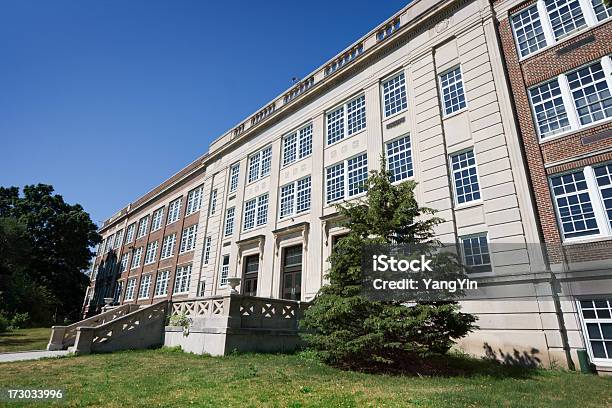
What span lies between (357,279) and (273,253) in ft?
41.1

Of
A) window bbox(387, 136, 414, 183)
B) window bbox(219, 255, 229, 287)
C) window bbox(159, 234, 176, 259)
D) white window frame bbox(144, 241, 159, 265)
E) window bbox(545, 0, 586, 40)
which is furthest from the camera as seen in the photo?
white window frame bbox(144, 241, 159, 265)

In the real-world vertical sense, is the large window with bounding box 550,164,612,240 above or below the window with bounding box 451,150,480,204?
below

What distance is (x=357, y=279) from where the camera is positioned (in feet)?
35.8

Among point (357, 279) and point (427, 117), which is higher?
point (427, 117)

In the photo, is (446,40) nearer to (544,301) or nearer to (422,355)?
(544,301)

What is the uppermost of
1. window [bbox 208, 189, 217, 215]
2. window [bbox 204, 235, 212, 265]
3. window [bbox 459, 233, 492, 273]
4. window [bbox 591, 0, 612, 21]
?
window [bbox 591, 0, 612, 21]

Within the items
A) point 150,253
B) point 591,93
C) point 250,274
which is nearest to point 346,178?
point 250,274

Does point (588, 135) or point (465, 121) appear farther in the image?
point (465, 121)

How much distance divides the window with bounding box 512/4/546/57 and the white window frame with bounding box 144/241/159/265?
1454 inches

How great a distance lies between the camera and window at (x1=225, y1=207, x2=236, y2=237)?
27.9 meters

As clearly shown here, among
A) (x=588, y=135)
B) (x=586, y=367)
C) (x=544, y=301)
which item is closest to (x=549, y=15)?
(x=588, y=135)

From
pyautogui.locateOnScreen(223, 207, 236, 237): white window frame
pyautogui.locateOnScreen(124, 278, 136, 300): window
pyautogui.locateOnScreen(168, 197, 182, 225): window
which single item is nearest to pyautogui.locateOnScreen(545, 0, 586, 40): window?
pyautogui.locateOnScreen(223, 207, 236, 237): white window frame

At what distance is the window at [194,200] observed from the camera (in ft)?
114

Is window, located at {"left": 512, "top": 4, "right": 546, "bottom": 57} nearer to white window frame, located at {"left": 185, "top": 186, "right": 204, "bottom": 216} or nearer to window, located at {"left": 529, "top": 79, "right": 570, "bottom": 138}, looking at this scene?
window, located at {"left": 529, "top": 79, "right": 570, "bottom": 138}
